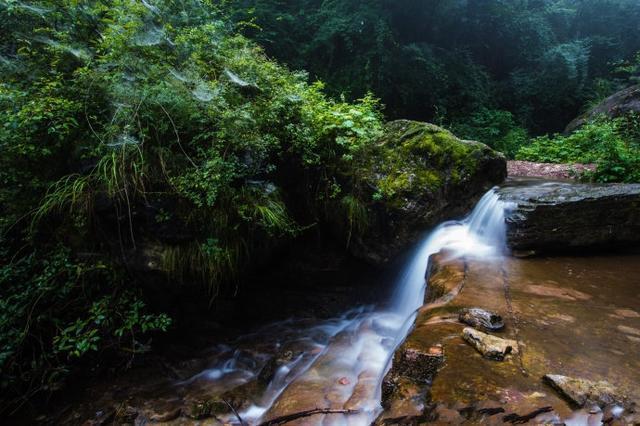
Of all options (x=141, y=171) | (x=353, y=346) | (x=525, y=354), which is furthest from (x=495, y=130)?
(x=141, y=171)

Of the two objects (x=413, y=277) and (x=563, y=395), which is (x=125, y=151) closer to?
(x=413, y=277)

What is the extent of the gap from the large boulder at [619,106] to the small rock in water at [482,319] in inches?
383

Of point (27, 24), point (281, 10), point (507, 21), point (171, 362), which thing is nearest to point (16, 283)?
point (171, 362)

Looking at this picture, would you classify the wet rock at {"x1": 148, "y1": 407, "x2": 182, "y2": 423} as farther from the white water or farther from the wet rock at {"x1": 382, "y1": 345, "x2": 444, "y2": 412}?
the wet rock at {"x1": 382, "y1": 345, "x2": 444, "y2": 412}

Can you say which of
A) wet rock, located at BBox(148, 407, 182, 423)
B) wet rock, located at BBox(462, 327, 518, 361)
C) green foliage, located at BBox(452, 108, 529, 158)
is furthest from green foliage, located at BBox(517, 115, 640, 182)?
wet rock, located at BBox(148, 407, 182, 423)

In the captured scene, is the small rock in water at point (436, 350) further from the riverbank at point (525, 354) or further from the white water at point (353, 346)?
the white water at point (353, 346)

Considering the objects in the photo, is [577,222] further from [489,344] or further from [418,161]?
[489,344]

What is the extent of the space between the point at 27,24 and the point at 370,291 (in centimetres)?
540

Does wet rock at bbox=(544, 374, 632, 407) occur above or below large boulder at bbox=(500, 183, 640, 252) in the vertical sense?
below

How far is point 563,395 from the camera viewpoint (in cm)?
197

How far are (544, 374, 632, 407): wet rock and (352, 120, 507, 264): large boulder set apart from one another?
9.06ft

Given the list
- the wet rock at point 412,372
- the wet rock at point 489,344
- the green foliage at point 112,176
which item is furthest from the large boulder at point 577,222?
the green foliage at point 112,176

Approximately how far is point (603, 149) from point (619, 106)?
4.16 m

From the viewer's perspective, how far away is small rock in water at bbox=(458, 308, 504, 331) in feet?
8.61
